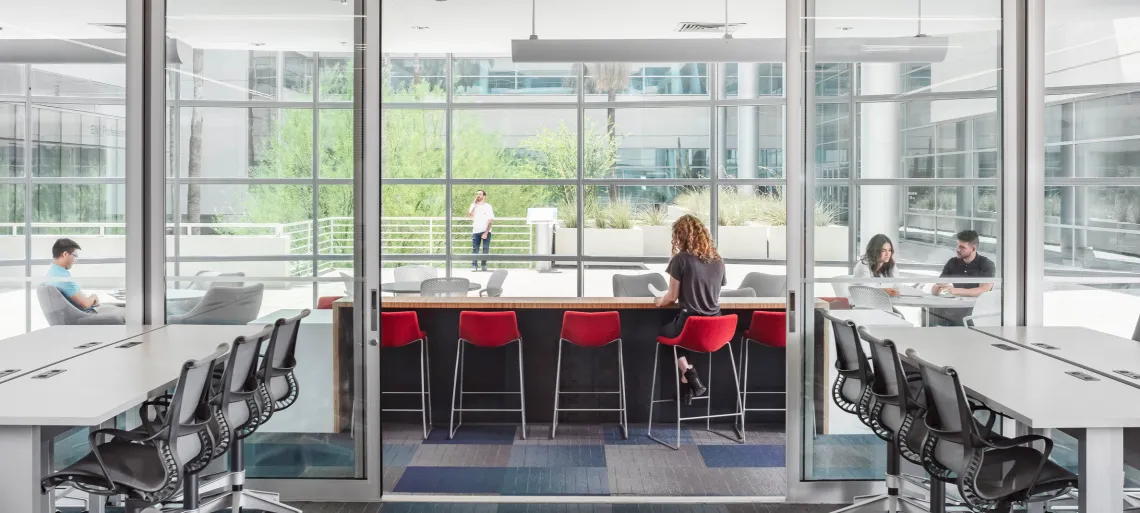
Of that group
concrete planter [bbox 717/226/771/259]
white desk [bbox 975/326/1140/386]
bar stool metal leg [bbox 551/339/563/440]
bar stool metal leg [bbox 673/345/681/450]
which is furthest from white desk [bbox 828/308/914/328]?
concrete planter [bbox 717/226/771/259]

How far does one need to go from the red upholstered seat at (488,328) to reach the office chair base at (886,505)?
2.23 meters

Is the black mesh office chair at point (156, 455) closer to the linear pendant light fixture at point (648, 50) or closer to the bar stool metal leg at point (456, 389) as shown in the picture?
the bar stool metal leg at point (456, 389)

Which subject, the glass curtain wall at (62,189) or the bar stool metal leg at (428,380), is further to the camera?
the bar stool metal leg at (428,380)

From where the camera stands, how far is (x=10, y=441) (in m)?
2.72

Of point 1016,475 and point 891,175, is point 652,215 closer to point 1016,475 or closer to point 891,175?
point 891,175

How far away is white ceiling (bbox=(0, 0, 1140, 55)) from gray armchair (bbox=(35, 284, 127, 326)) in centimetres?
133

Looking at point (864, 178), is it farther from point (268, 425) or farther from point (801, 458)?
point (268, 425)

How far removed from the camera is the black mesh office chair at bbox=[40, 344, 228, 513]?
9.63ft

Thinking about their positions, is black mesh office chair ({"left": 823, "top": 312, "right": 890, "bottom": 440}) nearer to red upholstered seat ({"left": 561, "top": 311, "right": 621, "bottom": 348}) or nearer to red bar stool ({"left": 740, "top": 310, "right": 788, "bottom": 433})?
red bar stool ({"left": 740, "top": 310, "right": 788, "bottom": 433})

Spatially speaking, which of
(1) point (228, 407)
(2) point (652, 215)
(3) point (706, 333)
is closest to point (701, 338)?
(3) point (706, 333)

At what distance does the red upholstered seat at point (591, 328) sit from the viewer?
5.60 meters

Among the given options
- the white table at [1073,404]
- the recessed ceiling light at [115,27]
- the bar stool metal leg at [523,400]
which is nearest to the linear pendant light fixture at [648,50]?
the bar stool metal leg at [523,400]

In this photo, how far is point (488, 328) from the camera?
221 inches

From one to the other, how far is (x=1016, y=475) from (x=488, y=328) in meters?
3.26
